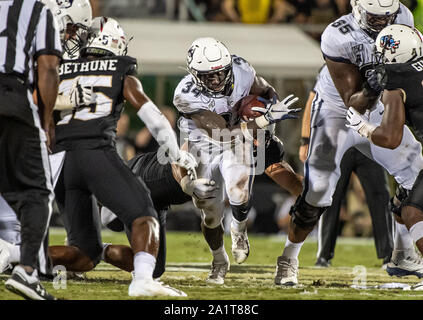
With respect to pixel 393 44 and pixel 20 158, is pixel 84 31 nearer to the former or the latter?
pixel 20 158

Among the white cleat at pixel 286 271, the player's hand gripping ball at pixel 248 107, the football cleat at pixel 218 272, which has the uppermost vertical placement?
the player's hand gripping ball at pixel 248 107

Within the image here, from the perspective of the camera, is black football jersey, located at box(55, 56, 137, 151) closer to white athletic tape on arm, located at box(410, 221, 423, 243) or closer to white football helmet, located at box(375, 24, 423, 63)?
white football helmet, located at box(375, 24, 423, 63)

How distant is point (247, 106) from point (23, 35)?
183 centimetres

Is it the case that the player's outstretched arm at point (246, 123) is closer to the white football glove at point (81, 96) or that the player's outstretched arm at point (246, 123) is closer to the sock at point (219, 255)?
the sock at point (219, 255)

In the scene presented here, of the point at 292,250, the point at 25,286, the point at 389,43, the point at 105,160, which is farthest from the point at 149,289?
the point at 389,43

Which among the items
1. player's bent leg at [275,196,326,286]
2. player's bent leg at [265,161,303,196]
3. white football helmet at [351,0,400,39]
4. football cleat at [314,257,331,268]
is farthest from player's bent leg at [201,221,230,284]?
white football helmet at [351,0,400,39]

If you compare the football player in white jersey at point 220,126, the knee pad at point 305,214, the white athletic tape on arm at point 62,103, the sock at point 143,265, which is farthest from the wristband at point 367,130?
the white athletic tape on arm at point 62,103

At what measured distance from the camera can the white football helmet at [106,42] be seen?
16.8ft

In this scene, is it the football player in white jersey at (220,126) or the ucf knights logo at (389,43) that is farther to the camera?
the football player in white jersey at (220,126)

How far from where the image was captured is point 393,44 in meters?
5.18

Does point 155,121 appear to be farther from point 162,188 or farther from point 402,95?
point 402,95

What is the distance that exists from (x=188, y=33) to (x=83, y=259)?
Result: 649cm
